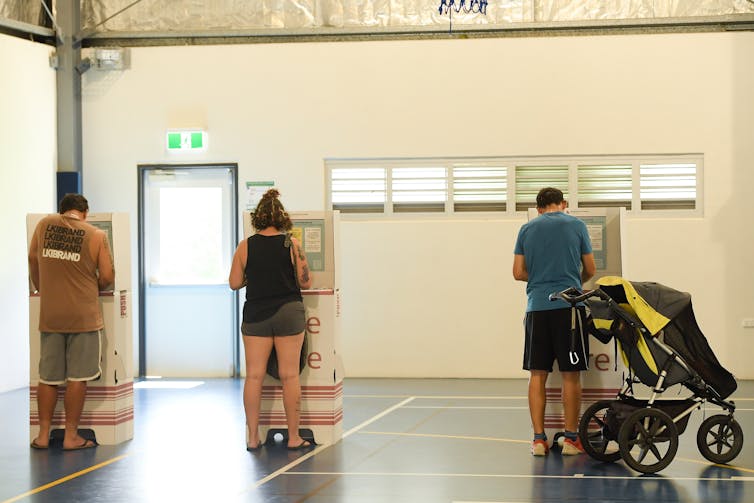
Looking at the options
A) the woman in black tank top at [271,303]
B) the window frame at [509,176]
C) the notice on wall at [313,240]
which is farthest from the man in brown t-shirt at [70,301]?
the window frame at [509,176]

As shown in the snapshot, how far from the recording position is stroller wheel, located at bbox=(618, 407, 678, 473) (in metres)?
6.28

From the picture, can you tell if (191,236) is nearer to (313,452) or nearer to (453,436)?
(453,436)

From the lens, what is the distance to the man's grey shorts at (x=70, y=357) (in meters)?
7.32

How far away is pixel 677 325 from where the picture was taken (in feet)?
21.2

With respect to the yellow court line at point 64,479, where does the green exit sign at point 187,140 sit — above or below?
above

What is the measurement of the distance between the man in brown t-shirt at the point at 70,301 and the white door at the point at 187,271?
182 inches

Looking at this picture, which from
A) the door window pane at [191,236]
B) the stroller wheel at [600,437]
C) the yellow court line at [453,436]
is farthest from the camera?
Answer: the door window pane at [191,236]

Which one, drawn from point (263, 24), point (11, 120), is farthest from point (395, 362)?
point (11, 120)

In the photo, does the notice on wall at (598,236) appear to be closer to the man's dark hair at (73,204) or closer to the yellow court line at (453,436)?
the yellow court line at (453,436)

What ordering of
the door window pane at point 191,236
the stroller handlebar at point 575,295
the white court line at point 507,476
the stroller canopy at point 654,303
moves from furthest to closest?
the door window pane at point 191,236
the stroller handlebar at point 575,295
the stroller canopy at point 654,303
the white court line at point 507,476

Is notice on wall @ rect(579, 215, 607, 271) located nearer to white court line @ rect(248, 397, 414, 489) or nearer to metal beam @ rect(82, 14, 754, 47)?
white court line @ rect(248, 397, 414, 489)

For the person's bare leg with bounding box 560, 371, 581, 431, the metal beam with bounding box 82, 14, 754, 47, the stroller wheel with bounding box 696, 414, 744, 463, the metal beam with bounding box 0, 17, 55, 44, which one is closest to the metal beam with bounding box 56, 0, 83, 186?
the metal beam with bounding box 0, 17, 55, 44

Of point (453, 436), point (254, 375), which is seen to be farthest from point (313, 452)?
point (453, 436)

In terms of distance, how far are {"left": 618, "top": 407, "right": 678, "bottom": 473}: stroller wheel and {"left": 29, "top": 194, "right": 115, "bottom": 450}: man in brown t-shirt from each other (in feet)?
11.5
